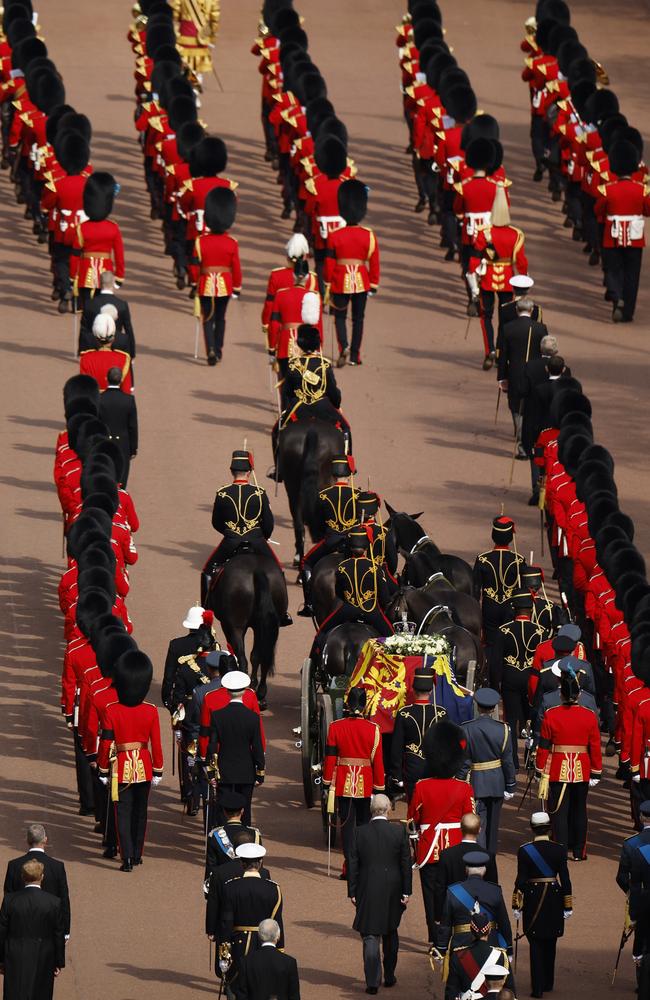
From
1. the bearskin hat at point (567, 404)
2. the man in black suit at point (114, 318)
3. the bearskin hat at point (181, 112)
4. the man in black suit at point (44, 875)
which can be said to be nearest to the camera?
the man in black suit at point (44, 875)

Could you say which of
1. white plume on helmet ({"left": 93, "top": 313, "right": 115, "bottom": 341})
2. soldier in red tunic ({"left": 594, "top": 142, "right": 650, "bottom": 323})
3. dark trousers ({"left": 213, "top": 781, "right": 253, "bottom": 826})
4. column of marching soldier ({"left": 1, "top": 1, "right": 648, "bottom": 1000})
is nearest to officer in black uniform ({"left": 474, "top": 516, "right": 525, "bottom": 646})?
column of marching soldier ({"left": 1, "top": 1, "right": 648, "bottom": 1000})

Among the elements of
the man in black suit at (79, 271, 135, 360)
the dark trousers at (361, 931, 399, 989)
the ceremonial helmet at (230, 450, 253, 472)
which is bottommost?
the dark trousers at (361, 931, 399, 989)

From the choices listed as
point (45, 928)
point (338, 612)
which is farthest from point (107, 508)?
point (45, 928)

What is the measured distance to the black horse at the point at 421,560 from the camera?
1758 cm

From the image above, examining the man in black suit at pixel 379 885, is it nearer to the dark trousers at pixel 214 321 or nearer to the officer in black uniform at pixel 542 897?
the officer in black uniform at pixel 542 897

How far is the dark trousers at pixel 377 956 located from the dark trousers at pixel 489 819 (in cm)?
120

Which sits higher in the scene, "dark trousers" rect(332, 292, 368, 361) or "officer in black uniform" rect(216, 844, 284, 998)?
"officer in black uniform" rect(216, 844, 284, 998)

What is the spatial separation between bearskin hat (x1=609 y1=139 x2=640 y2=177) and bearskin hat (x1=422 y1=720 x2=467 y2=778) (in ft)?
36.0

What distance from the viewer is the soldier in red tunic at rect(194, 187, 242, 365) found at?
23.7 metres

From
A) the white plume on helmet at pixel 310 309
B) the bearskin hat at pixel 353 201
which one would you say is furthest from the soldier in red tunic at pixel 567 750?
the bearskin hat at pixel 353 201

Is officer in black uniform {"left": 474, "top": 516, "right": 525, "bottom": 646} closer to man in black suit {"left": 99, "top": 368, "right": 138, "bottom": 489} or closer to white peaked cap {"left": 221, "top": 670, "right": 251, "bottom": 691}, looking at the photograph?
white peaked cap {"left": 221, "top": 670, "right": 251, "bottom": 691}

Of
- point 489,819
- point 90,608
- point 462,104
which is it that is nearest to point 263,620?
point 90,608

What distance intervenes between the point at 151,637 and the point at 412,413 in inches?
196

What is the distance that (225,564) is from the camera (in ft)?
59.1
